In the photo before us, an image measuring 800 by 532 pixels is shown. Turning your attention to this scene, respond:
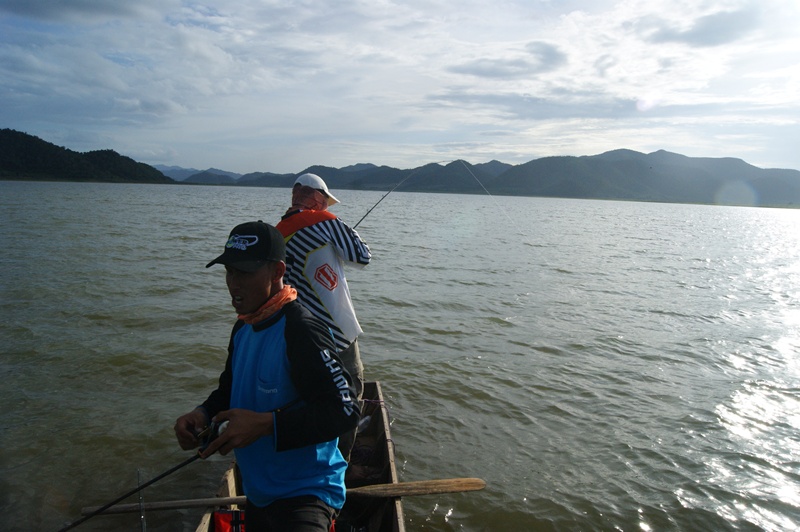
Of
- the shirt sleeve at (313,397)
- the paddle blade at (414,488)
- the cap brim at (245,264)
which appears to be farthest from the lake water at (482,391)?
the cap brim at (245,264)

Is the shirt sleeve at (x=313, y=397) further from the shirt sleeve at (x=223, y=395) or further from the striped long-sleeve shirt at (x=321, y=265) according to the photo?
the striped long-sleeve shirt at (x=321, y=265)

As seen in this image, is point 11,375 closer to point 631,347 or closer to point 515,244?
point 631,347

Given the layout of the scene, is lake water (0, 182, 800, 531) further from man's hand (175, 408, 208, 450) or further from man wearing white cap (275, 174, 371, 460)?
man's hand (175, 408, 208, 450)

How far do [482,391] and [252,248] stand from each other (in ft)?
24.7

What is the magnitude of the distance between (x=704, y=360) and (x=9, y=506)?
1306 cm

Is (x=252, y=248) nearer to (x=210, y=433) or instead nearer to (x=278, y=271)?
(x=278, y=271)

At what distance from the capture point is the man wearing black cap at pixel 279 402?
2.58 m

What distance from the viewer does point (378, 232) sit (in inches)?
1458

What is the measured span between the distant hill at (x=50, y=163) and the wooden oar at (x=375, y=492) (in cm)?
14744

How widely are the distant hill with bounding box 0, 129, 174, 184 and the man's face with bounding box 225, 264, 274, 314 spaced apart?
14918 centimetres

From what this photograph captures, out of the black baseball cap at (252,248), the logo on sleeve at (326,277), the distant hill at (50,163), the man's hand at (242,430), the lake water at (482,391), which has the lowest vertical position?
the lake water at (482,391)

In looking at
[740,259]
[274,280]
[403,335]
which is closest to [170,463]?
[274,280]

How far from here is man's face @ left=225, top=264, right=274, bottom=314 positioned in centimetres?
282

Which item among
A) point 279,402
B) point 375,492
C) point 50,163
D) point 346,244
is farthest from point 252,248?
point 50,163
